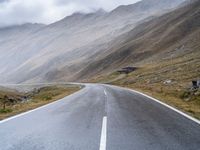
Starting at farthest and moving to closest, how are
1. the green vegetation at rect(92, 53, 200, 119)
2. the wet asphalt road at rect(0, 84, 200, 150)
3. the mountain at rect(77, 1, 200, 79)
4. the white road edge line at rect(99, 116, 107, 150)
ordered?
the mountain at rect(77, 1, 200, 79) → the green vegetation at rect(92, 53, 200, 119) → the wet asphalt road at rect(0, 84, 200, 150) → the white road edge line at rect(99, 116, 107, 150)

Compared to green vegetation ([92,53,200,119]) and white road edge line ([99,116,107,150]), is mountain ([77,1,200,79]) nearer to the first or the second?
green vegetation ([92,53,200,119])

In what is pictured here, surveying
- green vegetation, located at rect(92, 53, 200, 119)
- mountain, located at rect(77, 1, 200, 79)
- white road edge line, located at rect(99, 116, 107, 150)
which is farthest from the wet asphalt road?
mountain, located at rect(77, 1, 200, 79)

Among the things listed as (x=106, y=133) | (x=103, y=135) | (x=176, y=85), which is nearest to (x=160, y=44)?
(x=176, y=85)

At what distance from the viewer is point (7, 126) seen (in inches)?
496

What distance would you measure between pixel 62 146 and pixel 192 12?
165 m

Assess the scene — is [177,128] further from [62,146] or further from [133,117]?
[62,146]

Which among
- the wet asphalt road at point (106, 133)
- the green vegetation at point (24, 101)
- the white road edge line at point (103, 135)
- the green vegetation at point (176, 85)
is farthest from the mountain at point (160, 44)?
the white road edge line at point (103, 135)

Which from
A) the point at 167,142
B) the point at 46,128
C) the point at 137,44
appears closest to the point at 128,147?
the point at 167,142

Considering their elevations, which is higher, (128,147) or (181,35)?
(181,35)

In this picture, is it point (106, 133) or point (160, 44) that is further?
point (160, 44)

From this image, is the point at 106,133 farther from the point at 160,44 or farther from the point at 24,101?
the point at 160,44

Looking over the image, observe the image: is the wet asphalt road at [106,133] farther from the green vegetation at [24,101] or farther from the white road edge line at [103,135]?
the green vegetation at [24,101]

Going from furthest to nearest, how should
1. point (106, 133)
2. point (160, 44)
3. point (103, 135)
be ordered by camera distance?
point (160, 44) → point (106, 133) → point (103, 135)

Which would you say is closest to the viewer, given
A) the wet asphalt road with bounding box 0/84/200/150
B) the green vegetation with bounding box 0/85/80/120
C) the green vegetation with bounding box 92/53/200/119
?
the wet asphalt road with bounding box 0/84/200/150
